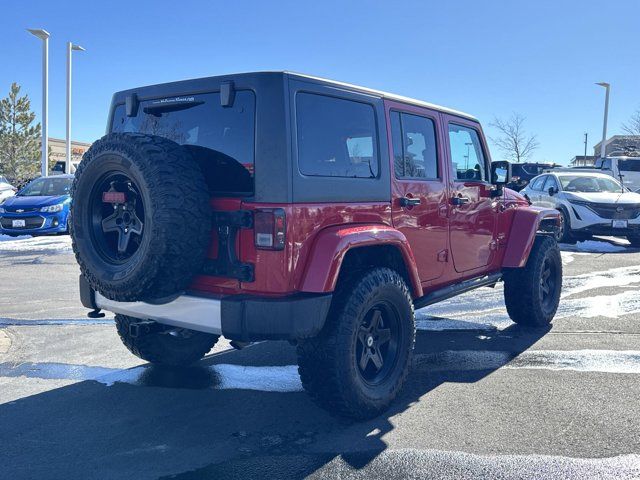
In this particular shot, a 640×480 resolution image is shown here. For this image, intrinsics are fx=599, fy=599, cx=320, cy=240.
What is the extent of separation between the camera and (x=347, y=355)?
3484 millimetres

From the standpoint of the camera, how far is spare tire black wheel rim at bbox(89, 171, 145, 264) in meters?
3.47

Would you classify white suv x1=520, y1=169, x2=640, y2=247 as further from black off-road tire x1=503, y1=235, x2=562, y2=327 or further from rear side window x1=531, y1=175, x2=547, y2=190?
black off-road tire x1=503, y1=235, x2=562, y2=327

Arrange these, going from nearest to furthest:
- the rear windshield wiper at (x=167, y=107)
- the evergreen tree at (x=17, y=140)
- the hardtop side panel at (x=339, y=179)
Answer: the hardtop side panel at (x=339, y=179), the rear windshield wiper at (x=167, y=107), the evergreen tree at (x=17, y=140)

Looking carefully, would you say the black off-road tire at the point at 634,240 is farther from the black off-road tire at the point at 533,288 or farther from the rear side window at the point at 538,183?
the black off-road tire at the point at 533,288

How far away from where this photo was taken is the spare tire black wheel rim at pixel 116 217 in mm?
3475

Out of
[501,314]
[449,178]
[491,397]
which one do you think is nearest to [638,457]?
[491,397]

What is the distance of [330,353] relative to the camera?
11.3ft

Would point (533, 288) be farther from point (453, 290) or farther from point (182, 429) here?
point (182, 429)

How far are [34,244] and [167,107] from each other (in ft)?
33.0

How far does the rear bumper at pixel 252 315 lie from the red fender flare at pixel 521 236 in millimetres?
2867

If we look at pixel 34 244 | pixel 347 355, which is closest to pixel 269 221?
pixel 347 355

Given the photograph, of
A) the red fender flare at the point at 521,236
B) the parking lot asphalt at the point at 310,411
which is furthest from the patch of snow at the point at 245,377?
the red fender flare at the point at 521,236

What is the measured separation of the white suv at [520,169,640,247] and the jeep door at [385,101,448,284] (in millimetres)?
8141

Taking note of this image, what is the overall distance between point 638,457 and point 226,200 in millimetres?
2634
